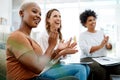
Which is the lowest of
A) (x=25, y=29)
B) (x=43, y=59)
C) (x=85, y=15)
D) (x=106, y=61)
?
(x=106, y=61)

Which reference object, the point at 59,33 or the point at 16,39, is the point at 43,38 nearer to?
the point at 59,33

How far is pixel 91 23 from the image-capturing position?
60.6 inches

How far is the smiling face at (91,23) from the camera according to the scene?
1.52 m

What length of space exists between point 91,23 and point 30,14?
0.79 metres

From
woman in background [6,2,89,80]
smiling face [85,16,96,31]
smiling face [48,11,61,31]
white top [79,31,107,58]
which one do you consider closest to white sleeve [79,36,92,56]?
white top [79,31,107,58]

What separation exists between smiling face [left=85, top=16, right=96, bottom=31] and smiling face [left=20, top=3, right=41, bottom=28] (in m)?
0.74

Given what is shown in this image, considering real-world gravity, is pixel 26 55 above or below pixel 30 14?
below

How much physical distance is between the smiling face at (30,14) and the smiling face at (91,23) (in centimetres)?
74

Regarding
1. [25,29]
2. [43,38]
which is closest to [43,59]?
[25,29]

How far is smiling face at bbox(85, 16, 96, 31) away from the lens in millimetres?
1515

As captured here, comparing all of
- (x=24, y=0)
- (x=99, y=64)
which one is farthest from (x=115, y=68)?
(x=24, y=0)

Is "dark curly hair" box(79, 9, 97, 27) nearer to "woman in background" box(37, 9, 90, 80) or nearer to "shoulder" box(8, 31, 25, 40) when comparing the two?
"woman in background" box(37, 9, 90, 80)

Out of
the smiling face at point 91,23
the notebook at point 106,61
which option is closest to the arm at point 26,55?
the notebook at point 106,61

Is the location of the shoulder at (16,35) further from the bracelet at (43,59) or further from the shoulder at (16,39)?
the bracelet at (43,59)
